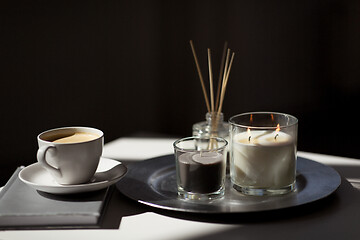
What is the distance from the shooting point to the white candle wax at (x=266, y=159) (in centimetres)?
85

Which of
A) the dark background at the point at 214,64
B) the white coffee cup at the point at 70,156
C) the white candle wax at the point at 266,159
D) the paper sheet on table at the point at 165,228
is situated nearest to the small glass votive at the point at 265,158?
the white candle wax at the point at 266,159

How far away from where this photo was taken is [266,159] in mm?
846

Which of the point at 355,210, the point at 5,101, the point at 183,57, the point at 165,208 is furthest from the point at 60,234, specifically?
the point at 183,57

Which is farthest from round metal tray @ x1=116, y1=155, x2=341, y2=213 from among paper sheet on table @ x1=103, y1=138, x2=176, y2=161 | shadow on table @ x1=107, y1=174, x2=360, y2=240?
paper sheet on table @ x1=103, y1=138, x2=176, y2=161

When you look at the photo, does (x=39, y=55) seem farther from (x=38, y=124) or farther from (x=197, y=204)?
(x=197, y=204)

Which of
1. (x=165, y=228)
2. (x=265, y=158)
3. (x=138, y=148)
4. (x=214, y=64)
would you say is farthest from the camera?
(x=214, y=64)

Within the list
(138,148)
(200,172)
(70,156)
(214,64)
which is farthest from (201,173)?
(214,64)

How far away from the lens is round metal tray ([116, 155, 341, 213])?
779 mm

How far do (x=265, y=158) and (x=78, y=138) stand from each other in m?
0.32

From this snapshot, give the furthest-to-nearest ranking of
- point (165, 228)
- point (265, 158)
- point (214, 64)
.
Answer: point (214, 64) < point (265, 158) < point (165, 228)

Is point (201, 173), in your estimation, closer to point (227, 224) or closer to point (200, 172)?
point (200, 172)

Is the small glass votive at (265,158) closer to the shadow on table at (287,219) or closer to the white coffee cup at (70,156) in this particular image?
the shadow on table at (287,219)

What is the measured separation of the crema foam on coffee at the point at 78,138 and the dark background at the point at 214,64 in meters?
1.46

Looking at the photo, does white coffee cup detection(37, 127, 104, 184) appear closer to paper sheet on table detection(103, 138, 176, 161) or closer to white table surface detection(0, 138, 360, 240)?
white table surface detection(0, 138, 360, 240)
